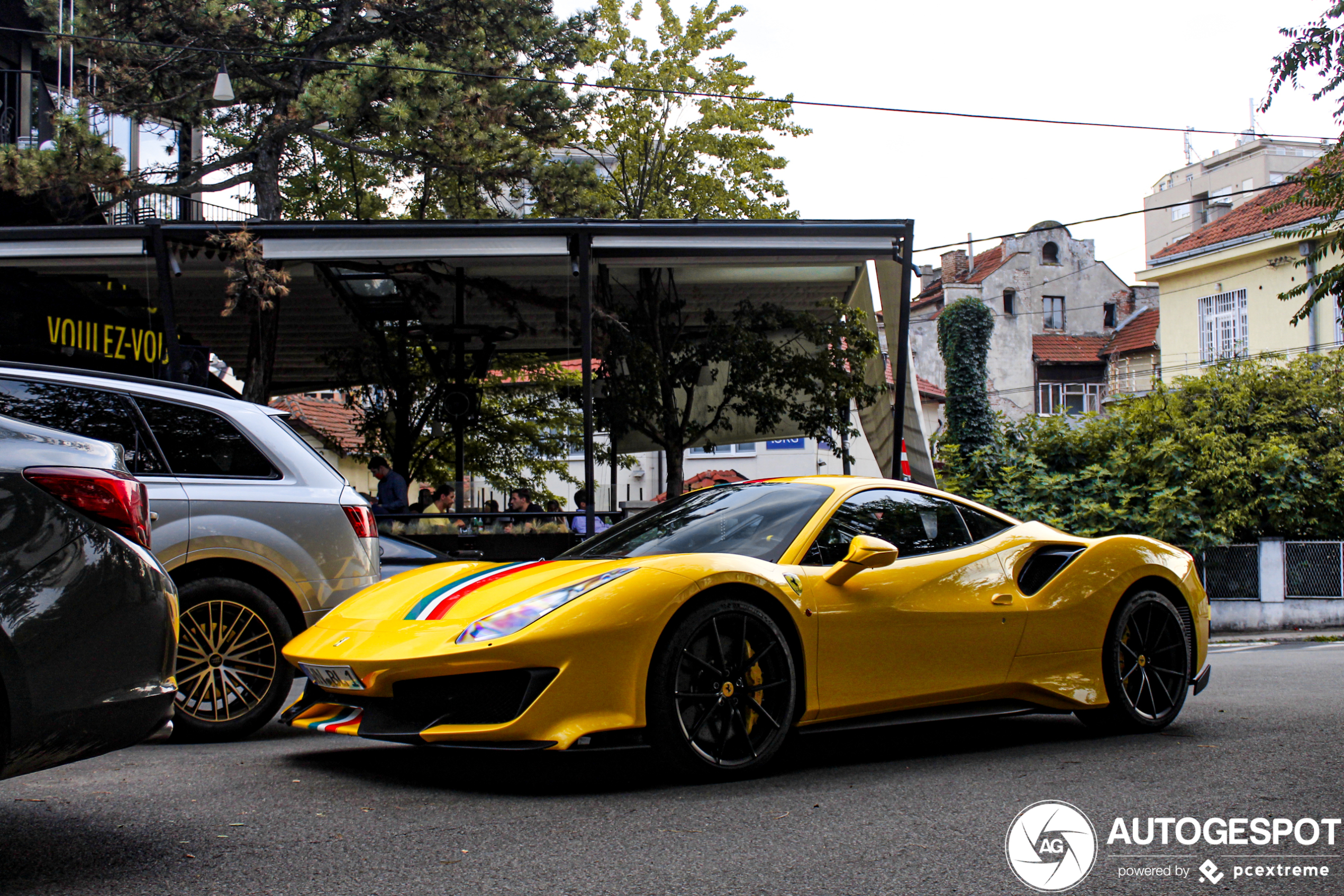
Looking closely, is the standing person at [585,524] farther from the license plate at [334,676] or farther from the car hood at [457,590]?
the license plate at [334,676]

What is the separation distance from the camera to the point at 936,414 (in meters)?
48.9

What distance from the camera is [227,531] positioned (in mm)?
5902

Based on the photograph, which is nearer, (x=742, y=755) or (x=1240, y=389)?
(x=742, y=755)

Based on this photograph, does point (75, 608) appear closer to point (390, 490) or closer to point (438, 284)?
point (390, 490)

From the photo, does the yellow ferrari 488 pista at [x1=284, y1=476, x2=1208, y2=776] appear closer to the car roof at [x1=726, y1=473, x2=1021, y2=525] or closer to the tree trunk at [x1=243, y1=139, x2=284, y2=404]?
the car roof at [x1=726, y1=473, x2=1021, y2=525]

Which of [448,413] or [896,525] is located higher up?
[448,413]

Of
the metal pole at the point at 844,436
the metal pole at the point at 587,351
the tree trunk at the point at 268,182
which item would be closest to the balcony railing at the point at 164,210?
the tree trunk at the point at 268,182

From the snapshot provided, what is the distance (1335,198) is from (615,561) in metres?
7.22

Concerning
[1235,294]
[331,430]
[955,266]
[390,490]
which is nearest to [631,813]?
[390,490]

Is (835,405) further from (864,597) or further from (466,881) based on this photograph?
(466,881)

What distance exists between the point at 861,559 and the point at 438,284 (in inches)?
466

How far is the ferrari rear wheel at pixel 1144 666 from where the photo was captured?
573 centimetres

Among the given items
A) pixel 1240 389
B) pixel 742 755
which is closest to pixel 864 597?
pixel 742 755

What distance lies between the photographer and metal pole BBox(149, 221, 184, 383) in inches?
483
